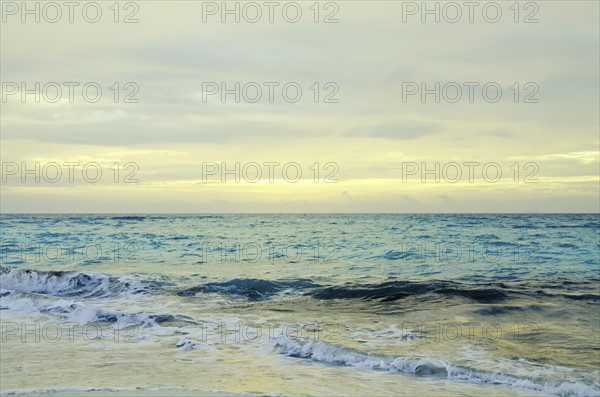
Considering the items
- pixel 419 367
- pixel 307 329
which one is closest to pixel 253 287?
pixel 307 329

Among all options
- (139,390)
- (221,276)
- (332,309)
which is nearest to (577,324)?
(332,309)

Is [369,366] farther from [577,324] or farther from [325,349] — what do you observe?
[577,324]

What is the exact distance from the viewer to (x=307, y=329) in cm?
1277

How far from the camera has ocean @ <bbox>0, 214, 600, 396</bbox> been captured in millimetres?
8590

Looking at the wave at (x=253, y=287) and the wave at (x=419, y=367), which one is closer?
the wave at (x=419, y=367)

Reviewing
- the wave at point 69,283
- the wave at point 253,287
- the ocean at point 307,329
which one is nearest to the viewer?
the ocean at point 307,329

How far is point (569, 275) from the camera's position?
23500 millimetres

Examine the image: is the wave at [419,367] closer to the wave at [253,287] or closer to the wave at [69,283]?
the wave at [253,287]

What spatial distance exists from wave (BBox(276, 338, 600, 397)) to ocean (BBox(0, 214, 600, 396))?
1.1 inches

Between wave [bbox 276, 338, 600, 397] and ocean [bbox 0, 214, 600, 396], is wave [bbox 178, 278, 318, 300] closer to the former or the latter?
ocean [bbox 0, 214, 600, 396]

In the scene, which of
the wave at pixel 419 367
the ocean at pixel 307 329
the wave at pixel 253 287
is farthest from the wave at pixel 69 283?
the wave at pixel 419 367

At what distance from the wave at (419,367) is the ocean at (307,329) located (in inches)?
1.1

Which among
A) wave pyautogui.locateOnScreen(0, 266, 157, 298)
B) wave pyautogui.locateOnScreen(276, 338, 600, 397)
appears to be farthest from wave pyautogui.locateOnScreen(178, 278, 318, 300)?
wave pyautogui.locateOnScreen(276, 338, 600, 397)

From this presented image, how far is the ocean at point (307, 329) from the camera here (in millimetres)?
8590
